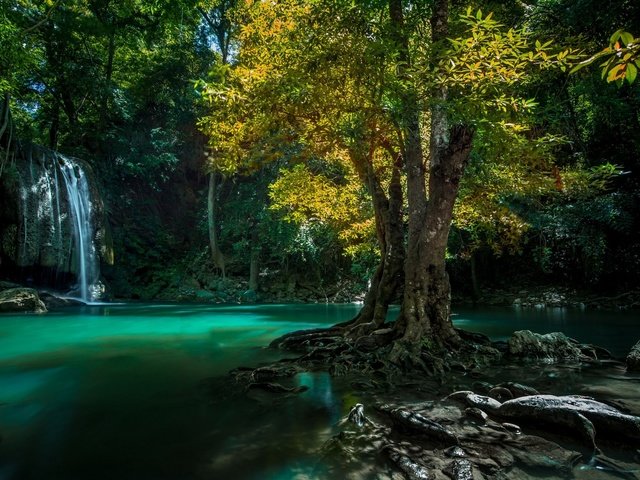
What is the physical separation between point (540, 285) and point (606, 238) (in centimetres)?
489

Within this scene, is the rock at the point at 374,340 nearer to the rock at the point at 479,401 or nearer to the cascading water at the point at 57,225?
the rock at the point at 479,401

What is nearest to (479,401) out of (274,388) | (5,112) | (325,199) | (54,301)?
(274,388)

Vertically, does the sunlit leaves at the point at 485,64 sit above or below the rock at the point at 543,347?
above

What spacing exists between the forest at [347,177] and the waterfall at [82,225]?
0.13 m

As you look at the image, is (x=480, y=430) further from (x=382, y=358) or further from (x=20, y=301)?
(x=20, y=301)

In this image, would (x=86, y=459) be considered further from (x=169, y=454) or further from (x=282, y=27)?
(x=282, y=27)

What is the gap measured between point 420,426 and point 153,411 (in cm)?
299

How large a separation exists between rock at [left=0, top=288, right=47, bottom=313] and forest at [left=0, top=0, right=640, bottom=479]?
0.10 meters

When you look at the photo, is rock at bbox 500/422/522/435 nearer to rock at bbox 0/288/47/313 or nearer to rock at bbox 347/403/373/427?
rock at bbox 347/403/373/427

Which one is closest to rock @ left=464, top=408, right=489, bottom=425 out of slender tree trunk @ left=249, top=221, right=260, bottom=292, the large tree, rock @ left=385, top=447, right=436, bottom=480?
rock @ left=385, top=447, right=436, bottom=480

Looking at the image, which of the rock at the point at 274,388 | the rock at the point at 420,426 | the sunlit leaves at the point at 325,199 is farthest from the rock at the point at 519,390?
the sunlit leaves at the point at 325,199

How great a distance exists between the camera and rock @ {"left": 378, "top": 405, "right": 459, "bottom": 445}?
3.59 m

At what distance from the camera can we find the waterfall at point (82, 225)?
21219 millimetres

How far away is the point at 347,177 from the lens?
37.9 feet
